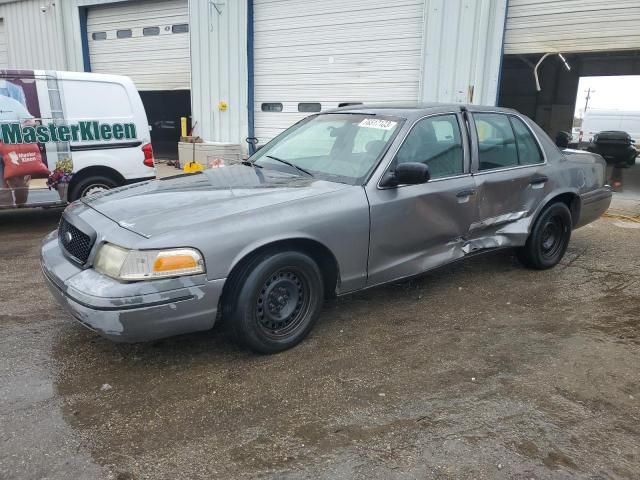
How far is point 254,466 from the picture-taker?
237 cm

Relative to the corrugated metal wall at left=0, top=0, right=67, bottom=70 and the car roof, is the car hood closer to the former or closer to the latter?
the car roof

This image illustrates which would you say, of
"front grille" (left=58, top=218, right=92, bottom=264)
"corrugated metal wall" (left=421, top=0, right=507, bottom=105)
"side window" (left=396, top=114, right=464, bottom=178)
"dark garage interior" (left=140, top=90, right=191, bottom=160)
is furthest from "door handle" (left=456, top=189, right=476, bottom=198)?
"dark garage interior" (left=140, top=90, right=191, bottom=160)

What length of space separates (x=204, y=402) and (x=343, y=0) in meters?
9.61

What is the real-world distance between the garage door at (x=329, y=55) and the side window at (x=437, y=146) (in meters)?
6.07

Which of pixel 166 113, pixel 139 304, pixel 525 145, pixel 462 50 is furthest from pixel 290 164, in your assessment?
pixel 166 113

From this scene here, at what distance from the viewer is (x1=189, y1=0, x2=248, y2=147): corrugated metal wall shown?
11656 millimetres

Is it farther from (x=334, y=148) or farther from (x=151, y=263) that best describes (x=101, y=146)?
(x=151, y=263)

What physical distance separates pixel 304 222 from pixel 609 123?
23221 mm

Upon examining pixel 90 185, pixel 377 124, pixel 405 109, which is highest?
pixel 405 109

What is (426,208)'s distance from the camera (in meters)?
3.88

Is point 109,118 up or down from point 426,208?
up

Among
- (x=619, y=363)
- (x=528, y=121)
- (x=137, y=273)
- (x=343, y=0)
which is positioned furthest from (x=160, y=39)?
(x=619, y=363)

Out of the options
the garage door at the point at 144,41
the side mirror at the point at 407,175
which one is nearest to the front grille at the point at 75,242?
the side mirror at the point at 407,175

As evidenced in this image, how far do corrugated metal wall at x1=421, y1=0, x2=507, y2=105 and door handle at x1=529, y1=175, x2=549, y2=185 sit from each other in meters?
5.00
